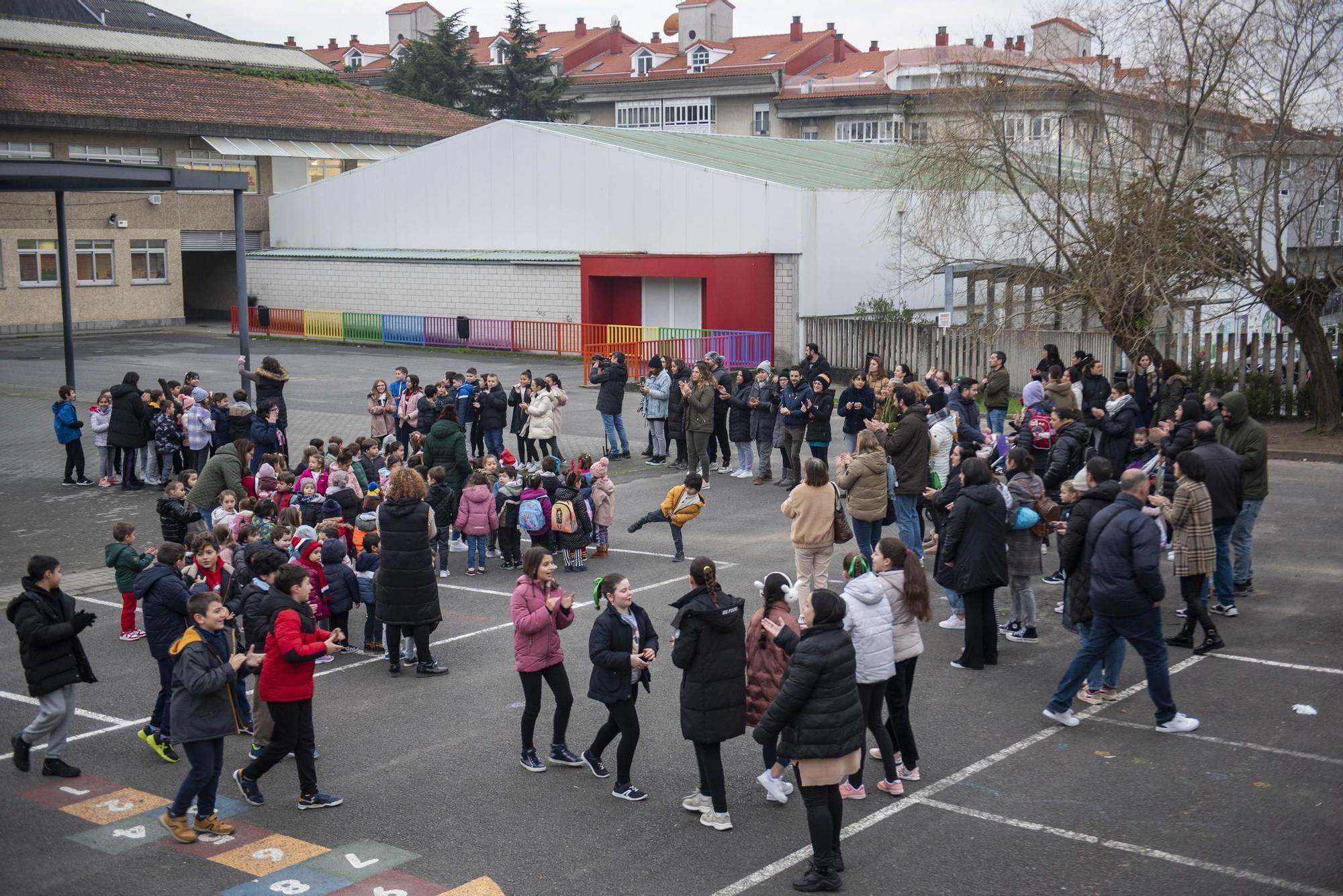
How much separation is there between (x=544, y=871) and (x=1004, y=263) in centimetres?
2165

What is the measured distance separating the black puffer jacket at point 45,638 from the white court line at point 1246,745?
7.27 m

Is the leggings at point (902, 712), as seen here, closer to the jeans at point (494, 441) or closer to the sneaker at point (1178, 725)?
the sneaker at point (1178, 725)

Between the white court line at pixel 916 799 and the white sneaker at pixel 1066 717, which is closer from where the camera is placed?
the white court line at pixel 916 799

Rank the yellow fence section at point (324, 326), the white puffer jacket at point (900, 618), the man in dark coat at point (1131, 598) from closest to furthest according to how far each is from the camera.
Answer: the white puffer jacket at point (900, 618) < the man in dark coat at point (1131, 598) < the yellow fence section at point (324, 326)

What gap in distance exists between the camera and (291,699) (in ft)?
26.1

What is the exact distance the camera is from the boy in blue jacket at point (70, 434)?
18.9 meters

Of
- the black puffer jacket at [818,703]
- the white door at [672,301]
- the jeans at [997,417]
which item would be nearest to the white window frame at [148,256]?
the white door at [672,301]

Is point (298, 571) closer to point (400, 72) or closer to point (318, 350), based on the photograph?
point (318, 350)

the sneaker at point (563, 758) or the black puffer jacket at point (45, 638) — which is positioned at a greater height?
the black puffer jacket at point (45, 638)

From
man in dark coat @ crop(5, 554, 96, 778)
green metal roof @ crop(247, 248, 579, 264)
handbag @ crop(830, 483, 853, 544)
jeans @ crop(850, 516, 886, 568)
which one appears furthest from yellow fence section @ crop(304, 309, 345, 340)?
man in dark coat @ crop(5, 554, 96, 778)

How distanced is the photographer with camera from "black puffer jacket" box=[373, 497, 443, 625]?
10113 mm

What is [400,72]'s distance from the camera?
241 feet

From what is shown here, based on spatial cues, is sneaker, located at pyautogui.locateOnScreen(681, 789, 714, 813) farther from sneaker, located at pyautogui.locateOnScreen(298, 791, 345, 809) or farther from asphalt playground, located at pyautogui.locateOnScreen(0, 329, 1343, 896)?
sneaker, located at pyautogui.locateOnScreen(298, 791, 345, 809)

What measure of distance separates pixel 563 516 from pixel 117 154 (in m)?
38.2
